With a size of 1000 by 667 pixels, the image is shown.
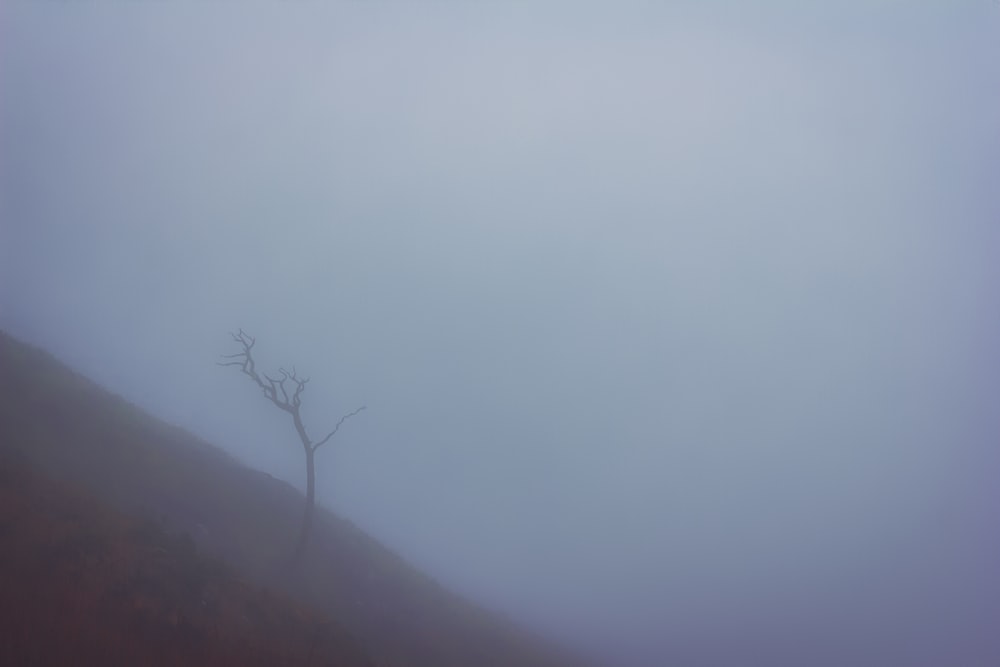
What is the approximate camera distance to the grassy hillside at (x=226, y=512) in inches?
793

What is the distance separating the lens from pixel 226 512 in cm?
2573

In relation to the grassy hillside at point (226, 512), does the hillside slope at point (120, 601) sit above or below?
below

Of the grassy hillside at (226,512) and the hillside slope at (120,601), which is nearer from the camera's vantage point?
the hillside slope at (120,601)

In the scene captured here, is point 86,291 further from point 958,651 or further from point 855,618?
point 958,651

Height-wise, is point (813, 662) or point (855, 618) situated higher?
point (855, 618)

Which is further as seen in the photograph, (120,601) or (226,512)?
(226,512)

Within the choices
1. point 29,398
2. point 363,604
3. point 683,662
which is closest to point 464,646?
point 363,604

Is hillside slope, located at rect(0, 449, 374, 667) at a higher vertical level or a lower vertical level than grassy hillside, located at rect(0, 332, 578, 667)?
lower

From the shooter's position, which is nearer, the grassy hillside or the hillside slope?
the hillside slope

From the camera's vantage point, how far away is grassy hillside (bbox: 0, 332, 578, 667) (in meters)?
20.1

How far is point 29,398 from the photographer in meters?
23.3

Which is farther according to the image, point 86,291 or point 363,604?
point 86,291

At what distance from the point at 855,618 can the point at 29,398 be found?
168 metres

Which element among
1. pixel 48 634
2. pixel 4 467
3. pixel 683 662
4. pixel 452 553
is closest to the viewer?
pixel 48 634
